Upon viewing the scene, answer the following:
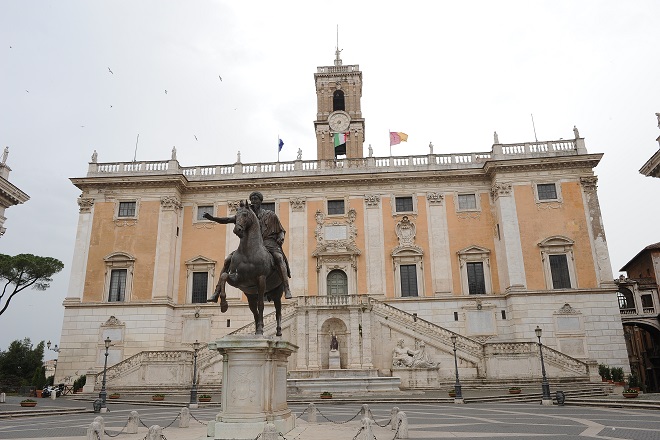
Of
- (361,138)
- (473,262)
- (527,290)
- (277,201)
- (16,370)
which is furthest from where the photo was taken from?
(16,370)

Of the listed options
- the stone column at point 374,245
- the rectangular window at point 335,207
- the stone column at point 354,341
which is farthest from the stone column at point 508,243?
the rectangular window at point 335,207

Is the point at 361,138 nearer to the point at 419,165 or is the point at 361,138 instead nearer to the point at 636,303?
the point at 419,165

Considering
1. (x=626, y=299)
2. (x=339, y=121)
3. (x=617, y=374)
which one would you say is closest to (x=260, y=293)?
(x=617, y=374)

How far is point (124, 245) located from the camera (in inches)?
1382

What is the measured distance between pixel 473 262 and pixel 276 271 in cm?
2693

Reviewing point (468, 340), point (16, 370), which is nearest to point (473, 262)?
point (468, 340)

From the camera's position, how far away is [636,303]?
140 feet

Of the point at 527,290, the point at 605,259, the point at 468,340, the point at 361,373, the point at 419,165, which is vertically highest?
the point at 419,165

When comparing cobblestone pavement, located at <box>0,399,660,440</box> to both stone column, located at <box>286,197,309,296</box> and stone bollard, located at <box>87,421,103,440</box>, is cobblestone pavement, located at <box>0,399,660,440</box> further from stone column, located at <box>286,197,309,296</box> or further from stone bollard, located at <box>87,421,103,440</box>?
stone column, located at <box>286,197,309,296</box>

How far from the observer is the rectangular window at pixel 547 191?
34.2 meters

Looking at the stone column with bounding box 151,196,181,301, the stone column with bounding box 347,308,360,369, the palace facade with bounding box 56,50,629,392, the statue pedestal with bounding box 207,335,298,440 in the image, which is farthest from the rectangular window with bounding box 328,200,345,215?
the statue pedestal with bounding box 207,335,298,440

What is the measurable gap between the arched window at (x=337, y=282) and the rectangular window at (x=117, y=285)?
47.6 feet

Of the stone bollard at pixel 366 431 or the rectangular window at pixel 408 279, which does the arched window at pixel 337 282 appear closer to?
the rectangular window at pixel 408 279

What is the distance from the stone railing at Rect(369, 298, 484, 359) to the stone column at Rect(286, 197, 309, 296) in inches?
235
